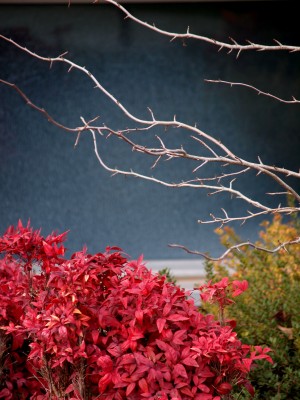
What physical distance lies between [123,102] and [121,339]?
639 centimetres

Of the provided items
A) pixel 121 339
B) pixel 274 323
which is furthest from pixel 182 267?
pixel 121 339

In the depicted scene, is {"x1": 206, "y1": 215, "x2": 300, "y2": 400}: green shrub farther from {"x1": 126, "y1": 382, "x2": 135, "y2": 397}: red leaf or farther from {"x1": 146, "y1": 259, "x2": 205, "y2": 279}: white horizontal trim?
{"x1": 146, "y1": 259, "x2": 205, "y2": 279}: white horizontal trim

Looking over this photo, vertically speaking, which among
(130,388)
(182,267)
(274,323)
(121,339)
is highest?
(182,267)

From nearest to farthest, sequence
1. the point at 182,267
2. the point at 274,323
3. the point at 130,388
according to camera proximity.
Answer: the point at 130,388
the point at 274,323
the point at 182,267

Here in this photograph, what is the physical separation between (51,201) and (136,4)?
8.25 feet

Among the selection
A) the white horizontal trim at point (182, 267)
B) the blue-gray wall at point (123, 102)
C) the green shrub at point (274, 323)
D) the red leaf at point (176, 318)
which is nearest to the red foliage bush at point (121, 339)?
the red leaf at point (176, 318)

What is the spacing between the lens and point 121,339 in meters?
2.57

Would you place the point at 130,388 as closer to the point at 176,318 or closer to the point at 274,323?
the point at 176,318

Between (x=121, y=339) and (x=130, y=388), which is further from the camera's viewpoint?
(x=121, y=339)

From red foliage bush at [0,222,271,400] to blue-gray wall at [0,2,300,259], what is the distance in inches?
236

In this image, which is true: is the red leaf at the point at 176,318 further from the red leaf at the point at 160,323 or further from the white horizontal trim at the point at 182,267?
the white horizontal trim at the point at 182,267

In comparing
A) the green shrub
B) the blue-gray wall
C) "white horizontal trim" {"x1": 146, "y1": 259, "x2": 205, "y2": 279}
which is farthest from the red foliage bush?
the blue-gray wall

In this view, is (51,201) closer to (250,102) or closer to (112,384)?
(250,102)

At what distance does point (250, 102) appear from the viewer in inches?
354
